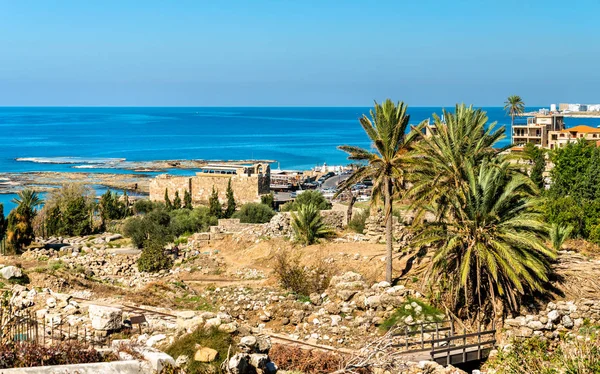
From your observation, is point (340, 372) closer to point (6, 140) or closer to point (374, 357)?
point (374, 357)

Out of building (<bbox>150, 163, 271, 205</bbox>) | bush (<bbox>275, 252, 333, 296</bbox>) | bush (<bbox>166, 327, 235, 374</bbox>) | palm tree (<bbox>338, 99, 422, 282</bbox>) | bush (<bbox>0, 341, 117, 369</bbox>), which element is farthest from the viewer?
building (<bbox>150, 163, 271, 205</bbox>)

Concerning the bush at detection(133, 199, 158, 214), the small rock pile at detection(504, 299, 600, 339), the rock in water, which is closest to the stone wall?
the bush at detection(133, 199, 158, 214)

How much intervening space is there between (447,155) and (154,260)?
13.1m

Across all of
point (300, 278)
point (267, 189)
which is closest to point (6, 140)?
point (267, 189)

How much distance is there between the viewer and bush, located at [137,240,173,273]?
2681 centimetres

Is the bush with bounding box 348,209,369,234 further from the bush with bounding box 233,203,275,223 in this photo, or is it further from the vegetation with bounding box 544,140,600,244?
the bush with bounding box 233,203,275,223

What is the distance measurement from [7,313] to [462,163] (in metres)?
12.7

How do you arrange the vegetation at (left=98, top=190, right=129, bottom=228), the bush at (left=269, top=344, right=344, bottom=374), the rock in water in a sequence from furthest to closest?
1. the vegetation at (left=98, top=190, right=129, bottom=228)
2. the rock in water
3. the bush at (left=269, top=344, right=344, bottom=374)

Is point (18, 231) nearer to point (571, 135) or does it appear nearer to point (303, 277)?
point (303, 277)

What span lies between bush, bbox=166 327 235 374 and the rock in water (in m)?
2.75

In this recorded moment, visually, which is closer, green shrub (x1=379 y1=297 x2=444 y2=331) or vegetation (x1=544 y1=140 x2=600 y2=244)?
green shrub (x1=379 y1=297 x2=444 y2=331)

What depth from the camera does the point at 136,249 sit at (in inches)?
1282

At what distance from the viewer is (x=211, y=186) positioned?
200 ft

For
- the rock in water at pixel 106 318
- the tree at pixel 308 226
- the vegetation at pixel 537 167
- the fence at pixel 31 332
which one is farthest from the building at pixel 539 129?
the fence at pixel 31 332
